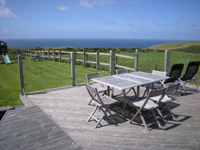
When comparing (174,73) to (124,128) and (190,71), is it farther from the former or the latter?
(124,128)

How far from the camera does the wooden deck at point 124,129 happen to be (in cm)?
311

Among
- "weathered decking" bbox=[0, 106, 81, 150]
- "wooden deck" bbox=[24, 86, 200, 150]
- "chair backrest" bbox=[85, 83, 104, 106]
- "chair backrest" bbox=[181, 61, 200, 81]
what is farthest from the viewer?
"chair backrest" bbox=[181, 61, 200, 81]

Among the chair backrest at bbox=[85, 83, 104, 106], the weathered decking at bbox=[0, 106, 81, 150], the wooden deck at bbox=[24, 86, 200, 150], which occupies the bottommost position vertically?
the wooden deck at bbox=[24, 86, 200, 150]

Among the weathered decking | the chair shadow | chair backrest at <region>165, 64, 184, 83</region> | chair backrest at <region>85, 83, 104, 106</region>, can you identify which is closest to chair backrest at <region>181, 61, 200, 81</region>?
chair backrest at <region>165, 64, 184, 83</region>

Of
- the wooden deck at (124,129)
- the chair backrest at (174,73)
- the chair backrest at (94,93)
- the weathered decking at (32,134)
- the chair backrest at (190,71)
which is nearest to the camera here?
the weathered decking at (32,134)

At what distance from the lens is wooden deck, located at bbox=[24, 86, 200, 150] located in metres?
3.11

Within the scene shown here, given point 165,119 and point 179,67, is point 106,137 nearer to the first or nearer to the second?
point 165,119

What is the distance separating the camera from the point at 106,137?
11.0ft

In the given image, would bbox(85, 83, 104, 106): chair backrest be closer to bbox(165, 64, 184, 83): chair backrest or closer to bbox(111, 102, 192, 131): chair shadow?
bbox(111, 102, 192, 131): chair shadow

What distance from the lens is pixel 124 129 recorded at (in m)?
3.67

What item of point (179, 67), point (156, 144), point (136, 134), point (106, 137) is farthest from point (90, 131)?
point (179, 67)

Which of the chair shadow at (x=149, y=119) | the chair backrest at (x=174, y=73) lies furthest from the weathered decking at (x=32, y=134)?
the chair backrest at (x=174, y=73)

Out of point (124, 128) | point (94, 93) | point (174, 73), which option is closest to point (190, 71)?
point (174, 73)

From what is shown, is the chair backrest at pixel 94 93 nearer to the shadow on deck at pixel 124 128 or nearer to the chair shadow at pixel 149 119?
the shadow on deck at pixel 124 128
